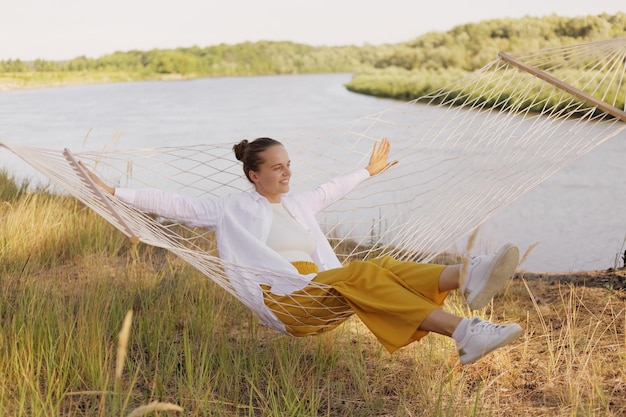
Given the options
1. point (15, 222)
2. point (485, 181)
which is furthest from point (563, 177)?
point (15, 222)

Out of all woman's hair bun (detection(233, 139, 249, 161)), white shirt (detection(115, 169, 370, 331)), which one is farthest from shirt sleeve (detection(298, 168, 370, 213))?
woman's hair bun (detection(233, 139, 249, 161))

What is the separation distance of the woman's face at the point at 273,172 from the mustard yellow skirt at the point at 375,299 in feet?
1.34

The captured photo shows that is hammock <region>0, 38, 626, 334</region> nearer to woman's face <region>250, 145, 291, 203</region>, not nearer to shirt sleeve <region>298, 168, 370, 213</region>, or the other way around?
shirt sleeve <region>298, 168, 370, 213</region>

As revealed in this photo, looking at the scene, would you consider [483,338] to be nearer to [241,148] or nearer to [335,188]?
[335,188]

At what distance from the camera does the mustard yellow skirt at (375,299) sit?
204 cm

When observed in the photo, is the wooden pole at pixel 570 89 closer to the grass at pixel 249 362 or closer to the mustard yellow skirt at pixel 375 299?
the grass at pixel 249 362

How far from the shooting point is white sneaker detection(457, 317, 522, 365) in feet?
6.15

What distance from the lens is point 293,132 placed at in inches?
144

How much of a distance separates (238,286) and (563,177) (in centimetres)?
640

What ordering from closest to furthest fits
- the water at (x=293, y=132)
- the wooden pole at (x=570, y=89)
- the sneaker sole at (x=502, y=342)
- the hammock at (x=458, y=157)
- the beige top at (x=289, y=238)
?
the sneaker sole at (x=502, y=342)
the beige top at (x=289, y=238)
the hammock at (x=458, y=157)
the wooden pole at (x=570, y=89)
the water at (x=293, y=132)

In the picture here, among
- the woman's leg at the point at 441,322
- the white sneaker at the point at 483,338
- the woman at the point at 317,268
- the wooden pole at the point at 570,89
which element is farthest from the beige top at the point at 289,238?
the wooden pole at the point at 570,89

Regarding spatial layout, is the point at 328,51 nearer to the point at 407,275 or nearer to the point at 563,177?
the point at 563,177

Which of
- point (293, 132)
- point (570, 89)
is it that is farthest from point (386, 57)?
point (570, 89)

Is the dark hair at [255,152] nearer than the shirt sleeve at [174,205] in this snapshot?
No
